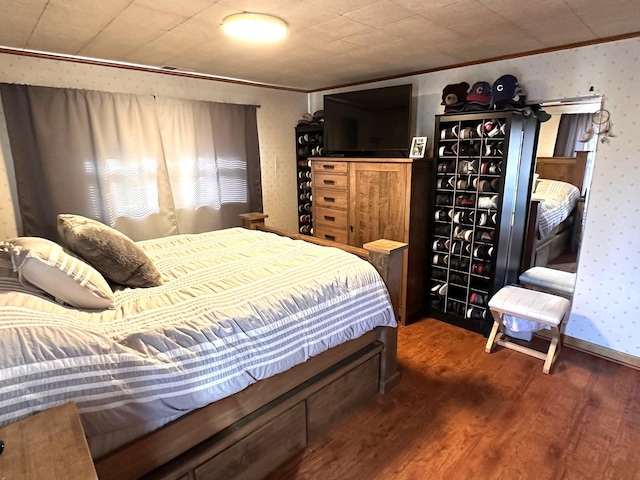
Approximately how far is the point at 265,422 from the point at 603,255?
2634 millimetres

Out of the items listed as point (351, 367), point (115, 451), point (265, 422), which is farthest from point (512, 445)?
point (115, 451)

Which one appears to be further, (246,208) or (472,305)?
(246,208)

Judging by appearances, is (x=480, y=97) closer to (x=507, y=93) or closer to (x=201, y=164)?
(x=507, y=93)

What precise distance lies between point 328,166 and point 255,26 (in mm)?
1812

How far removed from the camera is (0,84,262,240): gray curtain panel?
2.76 metres

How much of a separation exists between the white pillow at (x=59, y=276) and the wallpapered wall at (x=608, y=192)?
10.4ft

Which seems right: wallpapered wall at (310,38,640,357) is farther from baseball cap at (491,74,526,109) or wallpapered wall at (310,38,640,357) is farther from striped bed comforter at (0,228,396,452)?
striped bed comforter at (0,228,396,452)

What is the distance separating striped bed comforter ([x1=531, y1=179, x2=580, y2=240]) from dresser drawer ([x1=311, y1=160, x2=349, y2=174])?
5.46 ft

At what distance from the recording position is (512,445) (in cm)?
192

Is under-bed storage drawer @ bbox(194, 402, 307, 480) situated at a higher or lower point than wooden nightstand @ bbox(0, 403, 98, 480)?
lower

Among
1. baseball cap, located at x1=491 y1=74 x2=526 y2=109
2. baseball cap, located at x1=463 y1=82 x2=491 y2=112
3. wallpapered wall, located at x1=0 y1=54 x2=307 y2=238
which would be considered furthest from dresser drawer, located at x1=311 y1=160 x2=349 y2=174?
baseball cap, located at x1=491 y1=74 x2=526 y2=109

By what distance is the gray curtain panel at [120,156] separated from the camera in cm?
276

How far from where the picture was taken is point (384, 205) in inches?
129

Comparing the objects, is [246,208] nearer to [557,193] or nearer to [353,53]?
[353,53]
